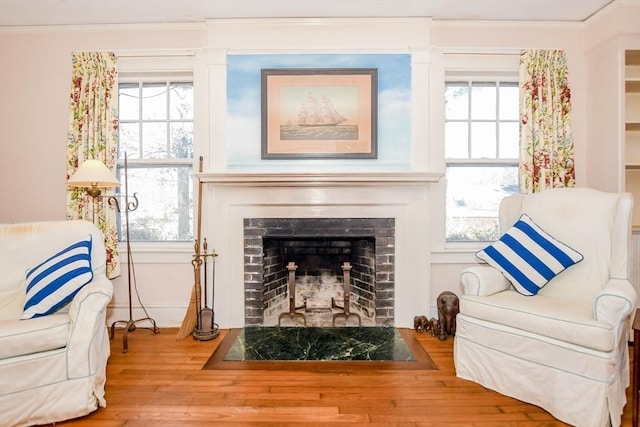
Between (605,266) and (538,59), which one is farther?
(538,59)

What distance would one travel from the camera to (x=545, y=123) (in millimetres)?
3021

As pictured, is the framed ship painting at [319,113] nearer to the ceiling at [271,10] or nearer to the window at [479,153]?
the ceiling at [271,10]

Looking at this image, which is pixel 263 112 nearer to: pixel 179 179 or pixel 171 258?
pixel 179 179

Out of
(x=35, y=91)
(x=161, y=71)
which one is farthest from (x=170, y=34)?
(x=35, y=91)

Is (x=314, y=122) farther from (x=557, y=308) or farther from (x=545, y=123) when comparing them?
(x=557, y=308)

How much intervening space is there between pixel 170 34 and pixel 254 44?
772 mm

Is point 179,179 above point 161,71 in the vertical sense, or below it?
below

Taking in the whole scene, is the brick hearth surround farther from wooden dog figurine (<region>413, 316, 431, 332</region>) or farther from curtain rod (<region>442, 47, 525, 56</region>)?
curtain rod (<region>442, 47, 525, 56</region>)

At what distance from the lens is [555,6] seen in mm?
2865

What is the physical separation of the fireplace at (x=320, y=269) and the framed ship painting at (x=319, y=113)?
615 millimetres

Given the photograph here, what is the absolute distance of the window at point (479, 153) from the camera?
3.28m

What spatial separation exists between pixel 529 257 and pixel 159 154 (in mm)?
3122

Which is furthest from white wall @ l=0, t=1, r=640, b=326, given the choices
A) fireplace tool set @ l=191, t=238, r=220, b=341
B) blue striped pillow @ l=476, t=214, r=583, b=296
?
blue striped pillow @ l=476, t=214, r=583, b=296

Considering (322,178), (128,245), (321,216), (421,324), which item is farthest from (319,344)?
(128,245)
